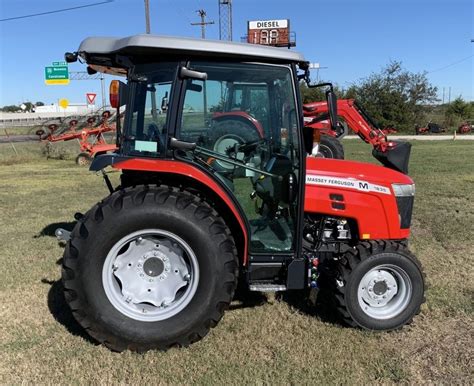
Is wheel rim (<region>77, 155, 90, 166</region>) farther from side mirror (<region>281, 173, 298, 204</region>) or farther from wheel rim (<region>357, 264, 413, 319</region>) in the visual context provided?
wheel rim (<region>357, 264, 413, 319</region>)

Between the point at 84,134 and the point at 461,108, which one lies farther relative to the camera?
the point at 461,108

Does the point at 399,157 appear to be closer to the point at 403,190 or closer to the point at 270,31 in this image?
the point at 403,190

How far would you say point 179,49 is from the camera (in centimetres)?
304

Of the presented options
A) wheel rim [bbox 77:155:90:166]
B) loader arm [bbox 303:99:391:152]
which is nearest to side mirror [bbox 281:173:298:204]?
loader arm [bbox 303:99:391:152]

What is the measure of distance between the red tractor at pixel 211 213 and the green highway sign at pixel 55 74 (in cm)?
2765

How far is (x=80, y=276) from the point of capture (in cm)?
310

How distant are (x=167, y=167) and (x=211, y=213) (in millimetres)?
428

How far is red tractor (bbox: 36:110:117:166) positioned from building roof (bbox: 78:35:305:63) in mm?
12807

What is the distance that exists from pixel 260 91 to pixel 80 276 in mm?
1748

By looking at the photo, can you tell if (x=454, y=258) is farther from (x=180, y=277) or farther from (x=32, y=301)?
(x=32, y=301)

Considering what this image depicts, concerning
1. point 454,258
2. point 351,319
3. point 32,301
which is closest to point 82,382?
point 32,301

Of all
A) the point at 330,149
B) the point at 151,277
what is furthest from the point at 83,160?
the point at 151,277

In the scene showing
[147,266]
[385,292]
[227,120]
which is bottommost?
[385,292]

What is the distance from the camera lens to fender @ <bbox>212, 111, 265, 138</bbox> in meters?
3.36
